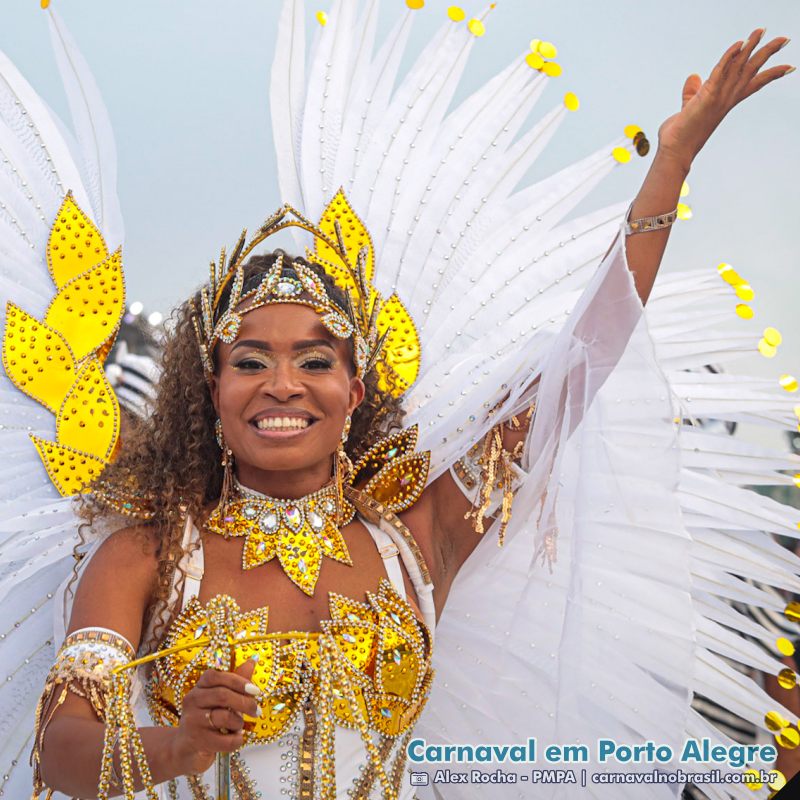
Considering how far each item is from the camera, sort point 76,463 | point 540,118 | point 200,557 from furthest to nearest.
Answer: point 540,118, point 76,463, point 200,557

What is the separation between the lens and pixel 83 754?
87.1 inches

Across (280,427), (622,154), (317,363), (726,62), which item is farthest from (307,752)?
(622,154)

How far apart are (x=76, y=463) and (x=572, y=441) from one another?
1.25m

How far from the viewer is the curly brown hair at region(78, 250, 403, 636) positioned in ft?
8.64

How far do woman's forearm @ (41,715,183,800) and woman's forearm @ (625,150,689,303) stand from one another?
1314mm

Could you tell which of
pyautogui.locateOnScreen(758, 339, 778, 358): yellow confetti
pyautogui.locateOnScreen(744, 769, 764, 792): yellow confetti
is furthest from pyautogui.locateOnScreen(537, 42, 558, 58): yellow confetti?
pyautogui.locateOnScreen(744, 769, 764, 792): yellow confetti

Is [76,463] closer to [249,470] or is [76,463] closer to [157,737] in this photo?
[249,470]

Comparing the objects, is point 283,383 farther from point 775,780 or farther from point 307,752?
point 775,780

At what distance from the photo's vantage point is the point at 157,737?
218 cm

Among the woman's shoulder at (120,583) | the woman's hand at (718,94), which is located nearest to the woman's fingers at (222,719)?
the woman's shoulder at (120,583)

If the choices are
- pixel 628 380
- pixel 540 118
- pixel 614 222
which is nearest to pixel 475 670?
pixel 628 380

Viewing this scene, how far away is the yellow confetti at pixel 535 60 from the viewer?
338 centimetres

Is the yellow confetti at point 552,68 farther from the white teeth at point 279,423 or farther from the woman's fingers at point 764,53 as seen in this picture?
the white teeth at point 279,423

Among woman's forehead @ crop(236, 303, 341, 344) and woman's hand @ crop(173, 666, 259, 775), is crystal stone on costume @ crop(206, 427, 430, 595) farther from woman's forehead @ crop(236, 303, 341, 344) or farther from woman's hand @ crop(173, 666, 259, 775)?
woman's hand @ crop(173, 666, 259, 775)
